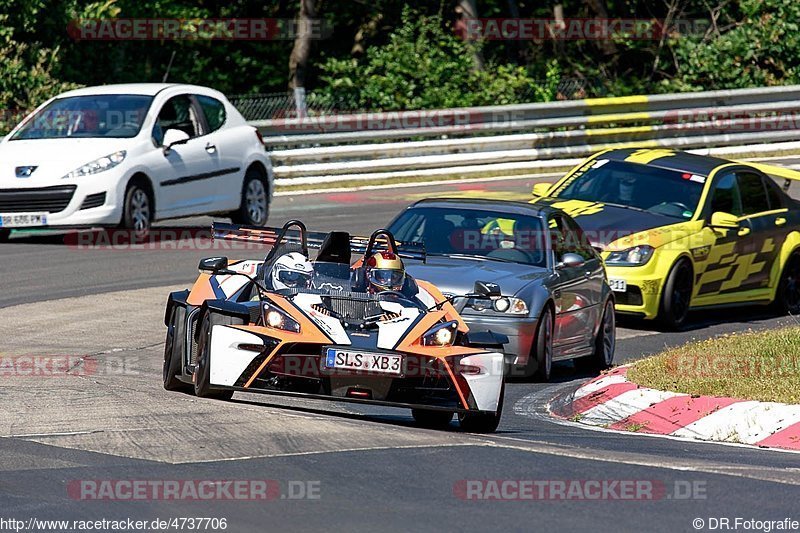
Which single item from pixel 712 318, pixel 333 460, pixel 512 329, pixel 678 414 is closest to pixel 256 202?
pixel 712 318

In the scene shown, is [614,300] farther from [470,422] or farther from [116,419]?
[116,419]

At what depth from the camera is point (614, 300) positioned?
14.4 meters

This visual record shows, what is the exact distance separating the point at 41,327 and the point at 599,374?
4.59m

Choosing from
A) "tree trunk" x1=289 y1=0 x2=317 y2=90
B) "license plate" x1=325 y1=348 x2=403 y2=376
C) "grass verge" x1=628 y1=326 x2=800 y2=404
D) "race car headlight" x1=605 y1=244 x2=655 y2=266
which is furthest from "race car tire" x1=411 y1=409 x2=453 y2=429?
"tree trunk" x1=289 y1=0 x2=317 y2=90

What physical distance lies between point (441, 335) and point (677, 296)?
6086 mm

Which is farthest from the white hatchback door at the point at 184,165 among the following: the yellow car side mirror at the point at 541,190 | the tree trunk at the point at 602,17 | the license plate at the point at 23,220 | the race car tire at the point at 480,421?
the tree trunk at the point at 602,17

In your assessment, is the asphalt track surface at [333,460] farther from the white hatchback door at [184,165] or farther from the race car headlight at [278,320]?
the white hatchback door at [184,165]

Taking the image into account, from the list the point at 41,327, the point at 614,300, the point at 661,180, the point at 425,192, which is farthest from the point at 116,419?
the point at 425,192

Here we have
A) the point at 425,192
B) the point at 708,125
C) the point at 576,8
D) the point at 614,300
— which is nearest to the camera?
the point at 614,300

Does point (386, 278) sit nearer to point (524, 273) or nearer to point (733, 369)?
point (524, 273)

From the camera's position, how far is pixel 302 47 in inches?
1169

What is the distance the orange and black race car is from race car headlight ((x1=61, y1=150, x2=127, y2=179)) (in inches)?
278

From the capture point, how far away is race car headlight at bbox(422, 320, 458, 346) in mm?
9844

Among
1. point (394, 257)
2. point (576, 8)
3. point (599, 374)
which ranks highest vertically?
point (576, 8)
